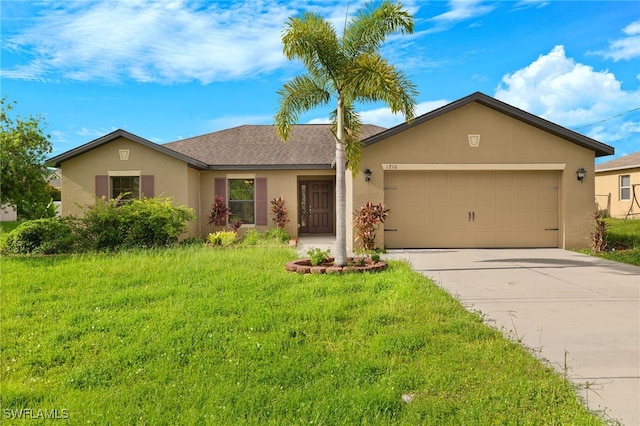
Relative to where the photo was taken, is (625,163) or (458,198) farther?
(625,163)

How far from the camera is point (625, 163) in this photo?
22.1 metres

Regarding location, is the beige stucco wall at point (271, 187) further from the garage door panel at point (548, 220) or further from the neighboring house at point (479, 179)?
the garage door panel at point (548, 220)

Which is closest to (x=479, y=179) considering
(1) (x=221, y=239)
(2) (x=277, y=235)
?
(2) (x=277, y=235)

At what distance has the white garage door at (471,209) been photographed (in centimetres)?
1294

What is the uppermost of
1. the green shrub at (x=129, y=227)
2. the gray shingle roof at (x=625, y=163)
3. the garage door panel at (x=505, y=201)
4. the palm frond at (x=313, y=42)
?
the palm frond at (x=313, y=42)

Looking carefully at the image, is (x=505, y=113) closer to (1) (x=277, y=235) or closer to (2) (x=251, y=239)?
(1) (x=277, y=235)

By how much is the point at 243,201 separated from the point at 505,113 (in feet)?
30.8

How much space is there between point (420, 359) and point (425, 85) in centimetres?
734

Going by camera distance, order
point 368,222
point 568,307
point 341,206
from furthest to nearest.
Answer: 1. point 368,222
2. point 341,206
3. point 568,307

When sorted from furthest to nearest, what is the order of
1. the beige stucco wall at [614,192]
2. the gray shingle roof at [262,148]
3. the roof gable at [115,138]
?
the beige stucco wall at [614,192] → the gray shingle roof at [262,148] → the roof gable at [115,138]

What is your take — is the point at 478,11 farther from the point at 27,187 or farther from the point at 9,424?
the point at 27,187

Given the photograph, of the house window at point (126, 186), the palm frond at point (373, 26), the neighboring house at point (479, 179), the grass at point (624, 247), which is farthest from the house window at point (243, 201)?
the grass at point (624, 247)

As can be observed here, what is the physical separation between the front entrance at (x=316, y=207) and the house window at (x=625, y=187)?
15287mm

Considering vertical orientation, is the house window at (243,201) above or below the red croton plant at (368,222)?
above
